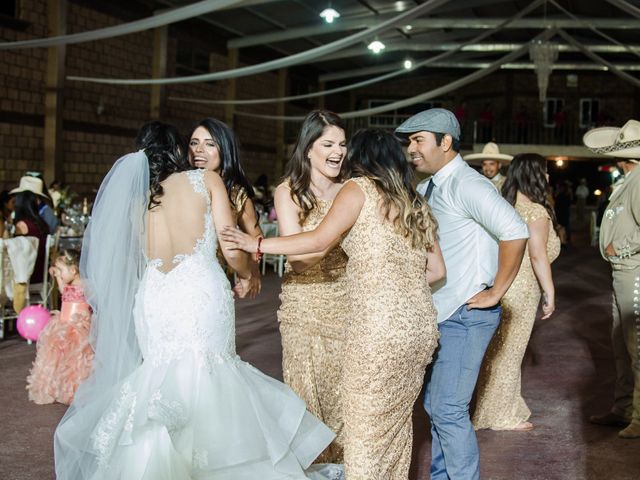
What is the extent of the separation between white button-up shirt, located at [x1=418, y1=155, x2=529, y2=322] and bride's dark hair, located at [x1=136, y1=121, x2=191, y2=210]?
0.95m

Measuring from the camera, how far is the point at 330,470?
3.15m

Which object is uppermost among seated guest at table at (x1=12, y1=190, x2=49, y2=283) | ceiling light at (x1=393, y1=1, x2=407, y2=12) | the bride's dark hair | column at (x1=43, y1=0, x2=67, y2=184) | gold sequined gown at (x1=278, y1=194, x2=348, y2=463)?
ceiling light at (x1=393, y1=1, x2=407, y2=12)

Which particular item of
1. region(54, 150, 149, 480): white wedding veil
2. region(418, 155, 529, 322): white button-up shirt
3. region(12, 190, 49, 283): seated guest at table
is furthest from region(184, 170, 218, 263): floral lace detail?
region(12, 190, 49, 283): seated guest at table

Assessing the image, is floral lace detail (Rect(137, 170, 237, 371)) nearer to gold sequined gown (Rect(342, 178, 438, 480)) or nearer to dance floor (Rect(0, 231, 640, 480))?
gold sequined gown (Rect(342, 178, 438, 480))

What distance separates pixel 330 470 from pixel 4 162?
9.72m

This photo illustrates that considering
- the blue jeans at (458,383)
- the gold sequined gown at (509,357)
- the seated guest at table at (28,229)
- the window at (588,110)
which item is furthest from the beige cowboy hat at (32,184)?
the window at (588,110)

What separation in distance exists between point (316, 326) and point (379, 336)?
0.63 m

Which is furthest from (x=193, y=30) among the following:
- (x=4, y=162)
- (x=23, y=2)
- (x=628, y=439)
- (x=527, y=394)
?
(x=628, y=439)

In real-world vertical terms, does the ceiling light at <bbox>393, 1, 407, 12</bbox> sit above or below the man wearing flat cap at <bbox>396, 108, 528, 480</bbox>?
above

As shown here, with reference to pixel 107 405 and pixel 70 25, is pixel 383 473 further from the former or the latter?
pixel 70 25

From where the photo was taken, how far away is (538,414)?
4.56m

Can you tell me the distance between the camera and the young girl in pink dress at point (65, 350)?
4.59 m

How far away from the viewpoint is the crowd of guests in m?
2.50

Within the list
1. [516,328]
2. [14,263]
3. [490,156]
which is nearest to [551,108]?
[490,156]
